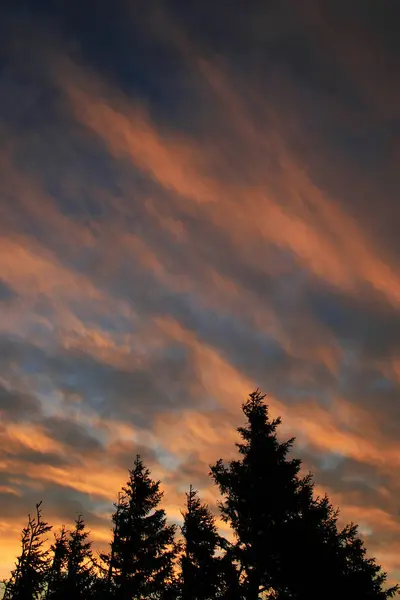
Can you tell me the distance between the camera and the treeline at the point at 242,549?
18422 mm

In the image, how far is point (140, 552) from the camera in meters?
23.3

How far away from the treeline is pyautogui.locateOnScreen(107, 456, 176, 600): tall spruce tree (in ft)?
0.17

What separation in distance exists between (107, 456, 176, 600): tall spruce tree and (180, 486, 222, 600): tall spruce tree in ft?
3.44

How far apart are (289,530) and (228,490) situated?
358 cm

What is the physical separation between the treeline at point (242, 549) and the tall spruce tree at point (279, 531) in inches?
1.8

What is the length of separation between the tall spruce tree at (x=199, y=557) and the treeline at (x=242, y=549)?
6 cm

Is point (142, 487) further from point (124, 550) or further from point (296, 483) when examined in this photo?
point (296, 483)

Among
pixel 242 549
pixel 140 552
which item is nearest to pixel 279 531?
pixel 242 549

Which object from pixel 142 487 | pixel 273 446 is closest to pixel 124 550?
pixel 142 487

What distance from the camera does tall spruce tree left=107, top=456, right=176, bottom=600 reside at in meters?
22.6

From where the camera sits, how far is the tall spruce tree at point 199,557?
859 inches

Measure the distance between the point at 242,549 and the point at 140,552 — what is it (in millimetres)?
7309

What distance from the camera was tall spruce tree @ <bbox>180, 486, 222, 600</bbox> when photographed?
21814 millimetres

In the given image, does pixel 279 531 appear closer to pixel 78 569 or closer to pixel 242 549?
pixel 242 549
